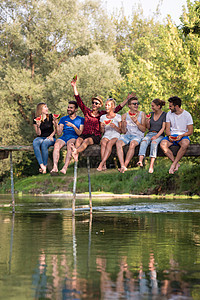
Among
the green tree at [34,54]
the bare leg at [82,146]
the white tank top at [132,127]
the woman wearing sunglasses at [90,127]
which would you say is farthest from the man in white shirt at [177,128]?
the green tree at [34,54]

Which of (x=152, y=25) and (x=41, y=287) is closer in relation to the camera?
(x=41, y=287)

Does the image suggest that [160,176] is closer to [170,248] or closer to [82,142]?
[82,142]

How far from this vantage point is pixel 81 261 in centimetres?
930

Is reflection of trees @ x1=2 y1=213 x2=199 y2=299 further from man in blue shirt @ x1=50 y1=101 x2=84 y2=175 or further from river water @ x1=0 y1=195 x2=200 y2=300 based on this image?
man in blue shirt @ x1=50 y1=101 x2=84 y2=175

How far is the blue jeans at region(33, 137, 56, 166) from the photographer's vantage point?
16.2m

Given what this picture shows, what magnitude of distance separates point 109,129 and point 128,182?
1036 inches

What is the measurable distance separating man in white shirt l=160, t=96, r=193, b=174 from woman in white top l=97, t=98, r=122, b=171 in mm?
1299

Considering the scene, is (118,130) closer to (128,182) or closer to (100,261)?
(100,261)

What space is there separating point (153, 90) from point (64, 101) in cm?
1423

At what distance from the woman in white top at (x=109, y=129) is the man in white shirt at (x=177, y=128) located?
4.26 feet

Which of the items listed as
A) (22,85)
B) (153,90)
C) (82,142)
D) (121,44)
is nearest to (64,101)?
(22,85)

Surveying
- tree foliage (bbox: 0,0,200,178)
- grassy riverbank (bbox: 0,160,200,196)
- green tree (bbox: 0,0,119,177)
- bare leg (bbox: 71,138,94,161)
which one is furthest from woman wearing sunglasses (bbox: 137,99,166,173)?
green tree (bbox: 0,0,119,177)

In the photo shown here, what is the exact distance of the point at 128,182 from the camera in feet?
138

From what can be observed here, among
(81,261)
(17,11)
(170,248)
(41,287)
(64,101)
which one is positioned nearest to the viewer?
(41,287)
